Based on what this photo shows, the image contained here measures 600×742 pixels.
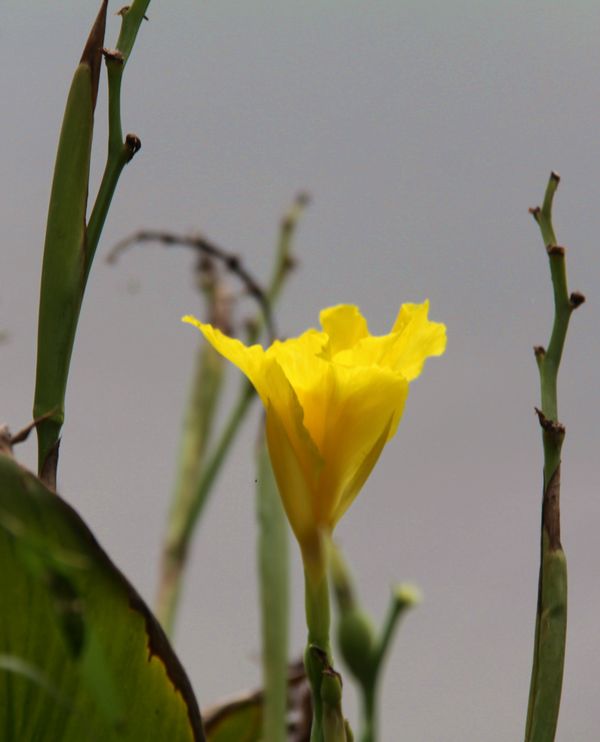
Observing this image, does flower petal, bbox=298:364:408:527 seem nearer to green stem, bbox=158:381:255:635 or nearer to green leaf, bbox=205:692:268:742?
green leaf, bbox=205:692:268:742

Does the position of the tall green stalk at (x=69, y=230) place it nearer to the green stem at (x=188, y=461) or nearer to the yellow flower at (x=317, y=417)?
the yellow flower at (x=317, y=417)

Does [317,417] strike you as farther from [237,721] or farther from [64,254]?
[237,721]

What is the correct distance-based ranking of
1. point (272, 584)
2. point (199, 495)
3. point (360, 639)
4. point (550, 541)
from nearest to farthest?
1. point (360, 639)
2. point (550, 541)
3. point (272, 584)
4. point (199, 495)

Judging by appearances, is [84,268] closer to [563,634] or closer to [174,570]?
[563,634]

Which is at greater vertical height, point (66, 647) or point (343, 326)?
point (343, 326)

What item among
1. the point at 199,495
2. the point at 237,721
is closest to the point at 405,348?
the point at 237,721

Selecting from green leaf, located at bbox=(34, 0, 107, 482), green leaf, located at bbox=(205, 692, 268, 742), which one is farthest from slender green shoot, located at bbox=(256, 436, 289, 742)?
green leaf, located at bbox=(34, 0, 107, 482)

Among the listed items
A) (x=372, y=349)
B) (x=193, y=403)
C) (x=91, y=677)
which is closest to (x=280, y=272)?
(x=193, y=403)
